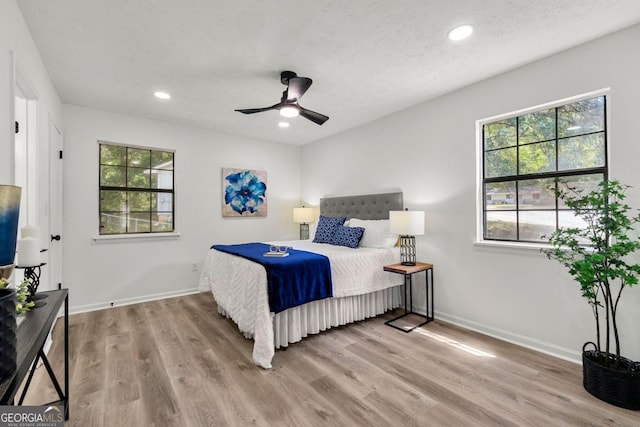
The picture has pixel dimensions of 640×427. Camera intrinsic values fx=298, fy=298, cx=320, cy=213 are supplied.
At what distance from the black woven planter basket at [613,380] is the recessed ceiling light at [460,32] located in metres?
2.50

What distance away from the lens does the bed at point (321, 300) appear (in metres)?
2.58

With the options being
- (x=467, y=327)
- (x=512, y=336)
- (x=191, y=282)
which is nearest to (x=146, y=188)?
(x=191, y=282)

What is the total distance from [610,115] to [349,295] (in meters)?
2.66

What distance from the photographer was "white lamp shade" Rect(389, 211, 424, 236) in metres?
3.29

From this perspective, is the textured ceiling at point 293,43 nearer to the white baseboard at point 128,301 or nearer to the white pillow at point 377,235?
the white pillow at point 377,235

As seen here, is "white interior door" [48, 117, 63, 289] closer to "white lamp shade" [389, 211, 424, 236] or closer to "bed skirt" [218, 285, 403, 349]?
"bed skirt" [218, 285, 403, 349]

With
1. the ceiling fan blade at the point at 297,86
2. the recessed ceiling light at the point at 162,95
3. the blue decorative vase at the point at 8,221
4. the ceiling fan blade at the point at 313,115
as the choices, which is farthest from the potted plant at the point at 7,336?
the recessed ceiling light at the point at 162,95

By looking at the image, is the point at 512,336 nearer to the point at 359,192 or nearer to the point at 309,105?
the point at 359,192

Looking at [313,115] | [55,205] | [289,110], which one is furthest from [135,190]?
[313,115]

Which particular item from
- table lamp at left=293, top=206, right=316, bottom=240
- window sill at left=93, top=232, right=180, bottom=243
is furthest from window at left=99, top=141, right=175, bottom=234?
table lamp at left=293, top=206, right=316, bottom=240

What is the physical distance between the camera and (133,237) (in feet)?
13.4

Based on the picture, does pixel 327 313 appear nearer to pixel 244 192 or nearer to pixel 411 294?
pixel 411 294

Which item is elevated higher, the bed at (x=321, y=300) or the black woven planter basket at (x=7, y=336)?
the black woven planter basket at (x=7, y=336)

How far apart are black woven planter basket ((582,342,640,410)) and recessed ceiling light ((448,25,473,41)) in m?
2.50
